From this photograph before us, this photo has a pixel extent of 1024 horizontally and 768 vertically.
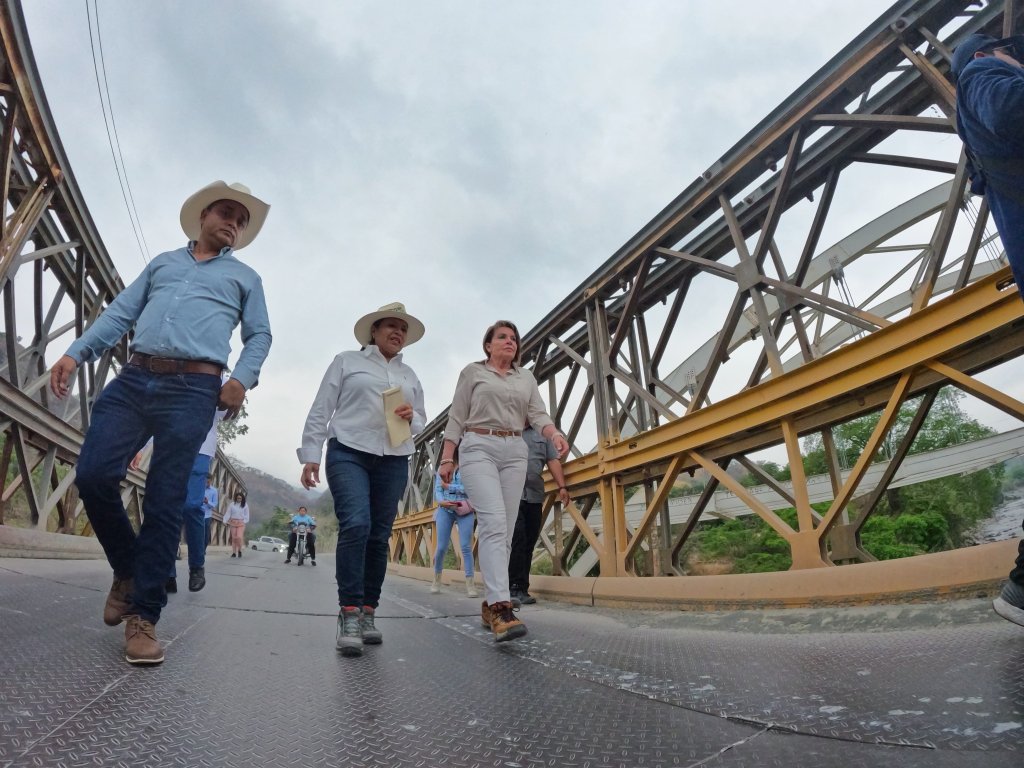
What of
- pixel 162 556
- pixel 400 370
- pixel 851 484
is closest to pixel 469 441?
pixel 400 370

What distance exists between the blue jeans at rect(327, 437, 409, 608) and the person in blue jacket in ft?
8.20

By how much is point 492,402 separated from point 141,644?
6.79 feet

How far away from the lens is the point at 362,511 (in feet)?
9.59

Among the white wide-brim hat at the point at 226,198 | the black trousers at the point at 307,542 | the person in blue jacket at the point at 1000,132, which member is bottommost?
the black trousers at the point at 307,542

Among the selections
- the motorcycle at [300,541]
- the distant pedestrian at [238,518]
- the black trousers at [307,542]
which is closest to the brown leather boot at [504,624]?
the distant pedestrian at [238,518]

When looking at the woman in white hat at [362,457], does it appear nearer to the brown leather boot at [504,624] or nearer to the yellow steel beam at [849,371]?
the brown leather boot at [504,624]

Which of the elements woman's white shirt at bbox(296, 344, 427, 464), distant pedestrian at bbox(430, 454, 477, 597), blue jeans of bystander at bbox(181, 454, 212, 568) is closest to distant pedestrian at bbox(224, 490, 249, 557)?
distant pedestrian at bbox(430, 454, 477, 597)

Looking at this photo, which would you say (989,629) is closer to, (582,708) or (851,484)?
(851,484)

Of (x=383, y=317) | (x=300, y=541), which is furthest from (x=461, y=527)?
(x=300, y=541)

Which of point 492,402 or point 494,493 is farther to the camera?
point 492,402

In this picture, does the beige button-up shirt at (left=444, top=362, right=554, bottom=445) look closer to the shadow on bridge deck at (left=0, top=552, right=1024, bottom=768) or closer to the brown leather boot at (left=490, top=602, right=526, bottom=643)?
the brown leather boot at (left=490, top=602, right=526, bottom=643)

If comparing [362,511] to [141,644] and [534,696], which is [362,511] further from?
[534,696]

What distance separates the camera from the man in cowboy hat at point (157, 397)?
235cm

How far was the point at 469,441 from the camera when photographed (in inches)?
138
